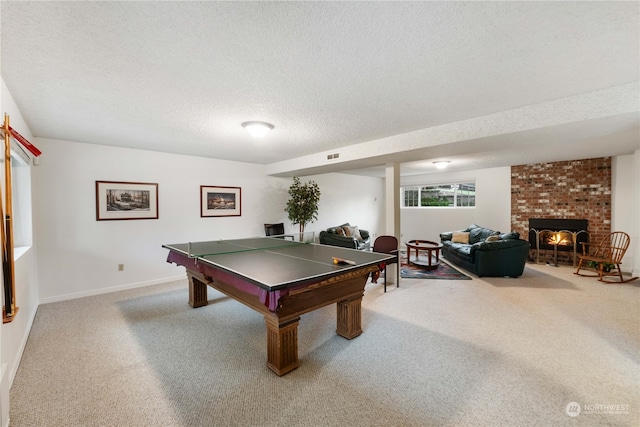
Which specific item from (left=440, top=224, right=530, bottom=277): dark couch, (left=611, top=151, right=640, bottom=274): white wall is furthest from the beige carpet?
(left=611, top=151, right=640, bottom=274): white wall

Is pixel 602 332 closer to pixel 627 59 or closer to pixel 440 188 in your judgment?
pixel 627 59

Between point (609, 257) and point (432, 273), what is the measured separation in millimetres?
3114

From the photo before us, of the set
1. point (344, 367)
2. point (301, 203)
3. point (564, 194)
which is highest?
point (564, 194)

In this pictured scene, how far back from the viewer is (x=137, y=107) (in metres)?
2.75

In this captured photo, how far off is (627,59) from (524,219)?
232 inches

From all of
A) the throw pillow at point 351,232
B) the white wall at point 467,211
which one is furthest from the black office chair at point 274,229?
the white wall at point 467,211

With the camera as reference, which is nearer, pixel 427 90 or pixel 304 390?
pixel 304 390

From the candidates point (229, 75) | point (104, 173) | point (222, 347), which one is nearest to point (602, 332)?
point (222, 347)

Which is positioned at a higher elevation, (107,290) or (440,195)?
(440,195)

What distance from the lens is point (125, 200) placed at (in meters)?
4.54

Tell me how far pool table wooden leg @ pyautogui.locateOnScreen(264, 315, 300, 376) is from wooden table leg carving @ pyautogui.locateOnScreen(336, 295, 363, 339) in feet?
2.25

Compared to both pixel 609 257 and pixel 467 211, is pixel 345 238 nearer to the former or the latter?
pixel 467 211

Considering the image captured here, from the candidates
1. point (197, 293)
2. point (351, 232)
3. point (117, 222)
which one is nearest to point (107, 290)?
point (117, 222)

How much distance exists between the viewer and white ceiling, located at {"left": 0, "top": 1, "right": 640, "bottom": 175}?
1475 millimetres
